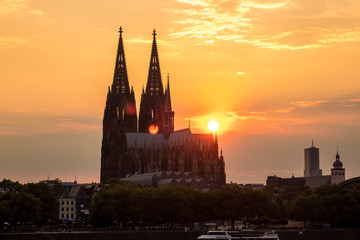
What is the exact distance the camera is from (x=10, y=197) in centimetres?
15988

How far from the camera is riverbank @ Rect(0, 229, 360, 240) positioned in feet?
415

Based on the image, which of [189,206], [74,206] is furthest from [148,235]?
[74,206]

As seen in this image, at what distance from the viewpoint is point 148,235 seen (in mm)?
131750

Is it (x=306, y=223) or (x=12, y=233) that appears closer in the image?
(x=12, y=233)

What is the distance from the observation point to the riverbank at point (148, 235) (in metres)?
126

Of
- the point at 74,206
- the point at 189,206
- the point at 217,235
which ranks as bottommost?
the point at 217,235

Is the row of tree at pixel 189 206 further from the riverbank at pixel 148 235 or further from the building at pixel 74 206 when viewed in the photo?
the building at pixel 74 206

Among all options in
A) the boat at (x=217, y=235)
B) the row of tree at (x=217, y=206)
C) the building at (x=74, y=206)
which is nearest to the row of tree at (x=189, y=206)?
the row of tree at (x=217, y=206)

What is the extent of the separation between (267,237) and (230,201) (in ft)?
162

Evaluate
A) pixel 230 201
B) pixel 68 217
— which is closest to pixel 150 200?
pixel 230 201

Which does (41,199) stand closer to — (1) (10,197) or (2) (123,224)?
(1) (10,197)

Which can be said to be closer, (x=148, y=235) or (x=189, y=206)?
(x=148, y=235)

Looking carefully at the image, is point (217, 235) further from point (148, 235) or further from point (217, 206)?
point (217, 206)

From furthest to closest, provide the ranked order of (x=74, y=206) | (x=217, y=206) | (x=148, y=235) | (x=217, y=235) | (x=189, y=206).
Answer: (x=74, y=206), (x=217, y=206), (x=189, y=206), (x=148, y=235), (x=217, y=235)
